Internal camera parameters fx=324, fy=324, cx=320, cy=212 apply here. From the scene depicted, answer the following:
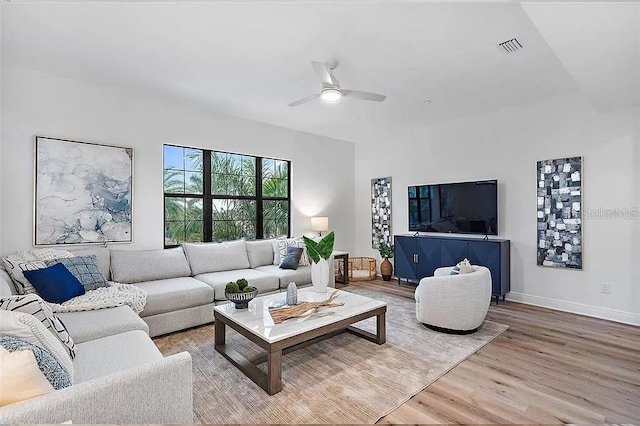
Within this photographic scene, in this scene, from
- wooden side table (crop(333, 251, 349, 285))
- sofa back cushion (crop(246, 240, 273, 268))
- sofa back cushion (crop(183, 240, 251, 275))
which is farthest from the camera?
wooden side table (crop(333, 251, 349, 285))

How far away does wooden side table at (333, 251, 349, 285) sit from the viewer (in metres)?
5.32

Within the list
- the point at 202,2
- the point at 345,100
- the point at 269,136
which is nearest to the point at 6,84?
the point at 202,2

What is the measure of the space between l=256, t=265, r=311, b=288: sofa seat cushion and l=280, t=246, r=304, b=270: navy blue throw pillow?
0.06 metres

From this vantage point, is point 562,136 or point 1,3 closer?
point 1,3

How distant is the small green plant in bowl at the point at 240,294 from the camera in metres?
2.68

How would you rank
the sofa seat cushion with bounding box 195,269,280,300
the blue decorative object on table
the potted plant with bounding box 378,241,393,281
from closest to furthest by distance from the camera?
1. the blue decorative object on table
2. the sofa seat cushion with bounding box 195,269,280,300
3. the potted plant with bounding box 378,241,393,281

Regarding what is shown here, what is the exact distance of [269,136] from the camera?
509 centimetres

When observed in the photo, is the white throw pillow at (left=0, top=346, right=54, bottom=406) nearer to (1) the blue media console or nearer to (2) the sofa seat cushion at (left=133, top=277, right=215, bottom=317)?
(2) the sofa seat cushion at (left=133, top=277, right=215, bottom=317)

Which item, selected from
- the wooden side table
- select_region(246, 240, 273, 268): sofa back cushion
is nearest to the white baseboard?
the wooden side table

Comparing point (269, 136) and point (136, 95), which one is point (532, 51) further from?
point (136, 95)

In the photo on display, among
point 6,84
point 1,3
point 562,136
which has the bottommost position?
point 562,136

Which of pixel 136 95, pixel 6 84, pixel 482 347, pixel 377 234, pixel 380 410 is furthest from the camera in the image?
pixel 377 234

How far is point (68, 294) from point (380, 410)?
8.39 ft

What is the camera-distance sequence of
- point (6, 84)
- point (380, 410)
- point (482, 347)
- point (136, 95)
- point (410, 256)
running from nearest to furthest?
point (380, 410) → point (482, 347) → point (6, 84) → point (136, 95) → point (410, 256)
